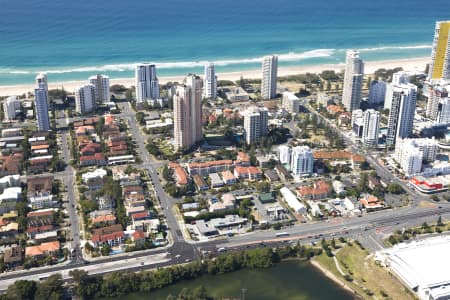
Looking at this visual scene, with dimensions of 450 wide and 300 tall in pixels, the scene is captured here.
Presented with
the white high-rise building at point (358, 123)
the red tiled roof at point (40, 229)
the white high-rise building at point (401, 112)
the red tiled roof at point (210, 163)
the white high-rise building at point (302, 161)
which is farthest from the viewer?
the white high-rise building at point (358, 123)

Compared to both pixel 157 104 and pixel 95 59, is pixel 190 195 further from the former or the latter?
pixel 95 59

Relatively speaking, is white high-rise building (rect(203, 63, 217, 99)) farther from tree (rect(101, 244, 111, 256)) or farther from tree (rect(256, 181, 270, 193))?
tree (rect(101, 244, 111, 256))

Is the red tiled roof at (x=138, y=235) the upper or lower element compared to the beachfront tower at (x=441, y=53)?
lower

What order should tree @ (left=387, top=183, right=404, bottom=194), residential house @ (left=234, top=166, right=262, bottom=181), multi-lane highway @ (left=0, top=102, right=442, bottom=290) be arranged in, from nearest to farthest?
1. multi-lane highway @ (left=0, top=102, right=442, bottom=290)
2. tree @ (left=387, top=183, right=404, bottom=194)
3. residential house @ (left=234, top=166, right=262, bottom=181)

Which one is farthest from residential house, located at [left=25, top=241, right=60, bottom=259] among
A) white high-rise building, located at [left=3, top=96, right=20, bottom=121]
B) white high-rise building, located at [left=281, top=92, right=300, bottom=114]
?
white high-rise building, located at [left=281, top=92, right=300, bottom=114]

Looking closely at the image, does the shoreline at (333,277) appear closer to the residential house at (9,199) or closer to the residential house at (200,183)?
the residential house at (200,183)

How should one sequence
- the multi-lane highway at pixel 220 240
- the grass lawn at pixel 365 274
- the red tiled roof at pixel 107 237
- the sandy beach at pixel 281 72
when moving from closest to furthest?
the grass lawn at pixel 365 274
the multi-lane highway at pixel 220 240
the red tiled roof at pixel 107 237
the sandy beach at pixel 281 72

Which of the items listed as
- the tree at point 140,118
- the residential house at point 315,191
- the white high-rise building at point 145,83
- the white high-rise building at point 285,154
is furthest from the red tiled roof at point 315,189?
the white high-rise building at point 145,83
